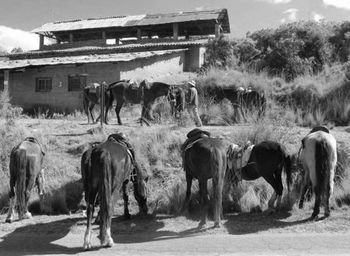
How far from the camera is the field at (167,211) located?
737 cm

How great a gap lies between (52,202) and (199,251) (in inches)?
203

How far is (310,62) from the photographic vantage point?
2462cm

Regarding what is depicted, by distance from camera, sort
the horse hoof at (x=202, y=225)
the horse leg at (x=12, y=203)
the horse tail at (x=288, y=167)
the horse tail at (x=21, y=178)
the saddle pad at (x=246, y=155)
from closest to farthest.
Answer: the horse hoof at (x=202, y=225), the horse tail at (x=21, y=178), the horse leg at (x=12, y=203), the horse tail at (x=288, y=167), the saddle pad at (x=246, y=155)

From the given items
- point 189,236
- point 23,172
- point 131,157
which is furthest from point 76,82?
point 189,236

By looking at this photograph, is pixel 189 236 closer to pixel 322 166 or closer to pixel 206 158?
pixel 206 158

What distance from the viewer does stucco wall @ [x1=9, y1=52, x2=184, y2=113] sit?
2583cm

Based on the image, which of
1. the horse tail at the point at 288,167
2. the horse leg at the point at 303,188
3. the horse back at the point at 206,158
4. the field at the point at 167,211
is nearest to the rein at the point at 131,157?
the field at the point at 167,211

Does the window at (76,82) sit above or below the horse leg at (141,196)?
above

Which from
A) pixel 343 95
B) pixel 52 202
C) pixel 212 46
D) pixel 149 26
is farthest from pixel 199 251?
pixel 149 26

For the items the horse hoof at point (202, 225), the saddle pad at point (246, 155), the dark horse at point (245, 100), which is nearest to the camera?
the horse hoof at point (202, 225)

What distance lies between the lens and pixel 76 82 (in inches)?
1049

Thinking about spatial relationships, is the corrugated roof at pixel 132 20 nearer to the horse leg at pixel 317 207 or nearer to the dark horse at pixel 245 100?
the dark horse at pixel 245 100

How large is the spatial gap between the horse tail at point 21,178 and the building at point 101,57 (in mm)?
16091

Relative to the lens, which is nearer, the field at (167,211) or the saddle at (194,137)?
the field at (167,211)
